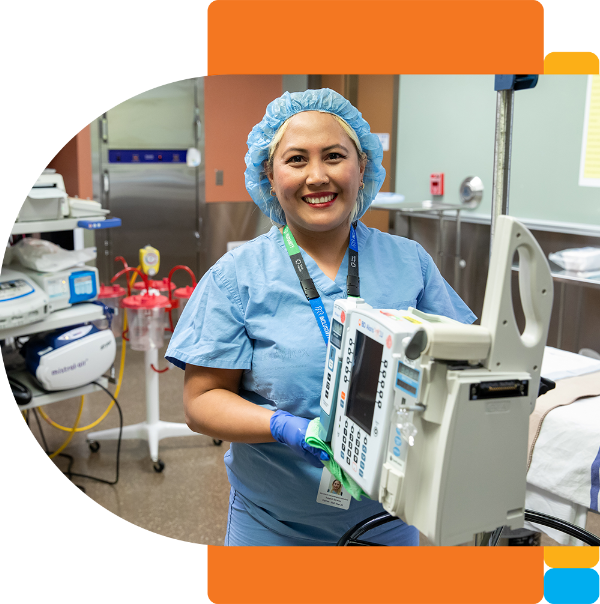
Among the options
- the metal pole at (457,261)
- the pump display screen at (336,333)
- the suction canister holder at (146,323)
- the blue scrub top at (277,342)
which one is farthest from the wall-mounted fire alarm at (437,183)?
the pump display screen at (336,333)

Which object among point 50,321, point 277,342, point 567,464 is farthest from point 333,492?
point 50,321

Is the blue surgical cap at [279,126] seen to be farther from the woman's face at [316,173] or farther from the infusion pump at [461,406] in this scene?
the infusion pump at [461,406]

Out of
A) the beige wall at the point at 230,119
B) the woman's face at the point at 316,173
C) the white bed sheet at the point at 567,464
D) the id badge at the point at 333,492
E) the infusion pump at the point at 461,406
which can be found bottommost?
the white bed sheet at the point at 567,464

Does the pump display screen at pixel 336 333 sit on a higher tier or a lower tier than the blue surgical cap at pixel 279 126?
lower

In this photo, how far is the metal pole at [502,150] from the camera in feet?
3.59

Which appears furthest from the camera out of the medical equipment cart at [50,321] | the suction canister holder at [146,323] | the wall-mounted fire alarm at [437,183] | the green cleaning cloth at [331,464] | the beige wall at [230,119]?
the beige wall at [230,119]

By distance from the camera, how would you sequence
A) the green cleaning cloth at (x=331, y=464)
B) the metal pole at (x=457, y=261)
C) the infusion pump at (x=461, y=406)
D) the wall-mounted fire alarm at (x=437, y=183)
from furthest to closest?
the wall-mounted fire alarm at (x=437, y=183) → the metal pole at (x=457, y=261) → the green cleaning cloth at (x=331, y=464) → the infusion pump at (x=461, y=406)

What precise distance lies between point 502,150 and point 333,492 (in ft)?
2.20

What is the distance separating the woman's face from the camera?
1140 millimetres

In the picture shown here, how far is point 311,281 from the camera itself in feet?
3.89

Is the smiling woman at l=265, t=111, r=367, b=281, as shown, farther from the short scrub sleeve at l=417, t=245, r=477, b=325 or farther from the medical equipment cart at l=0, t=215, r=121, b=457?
the medical equipment cart at l=0, t=215, r=121, b=457

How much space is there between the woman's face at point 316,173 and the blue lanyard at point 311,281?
63 mm

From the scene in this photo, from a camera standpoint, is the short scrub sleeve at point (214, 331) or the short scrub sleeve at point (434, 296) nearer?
the short scrub sleeve at point (214, 331)

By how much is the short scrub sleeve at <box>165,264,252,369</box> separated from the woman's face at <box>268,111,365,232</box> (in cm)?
19
